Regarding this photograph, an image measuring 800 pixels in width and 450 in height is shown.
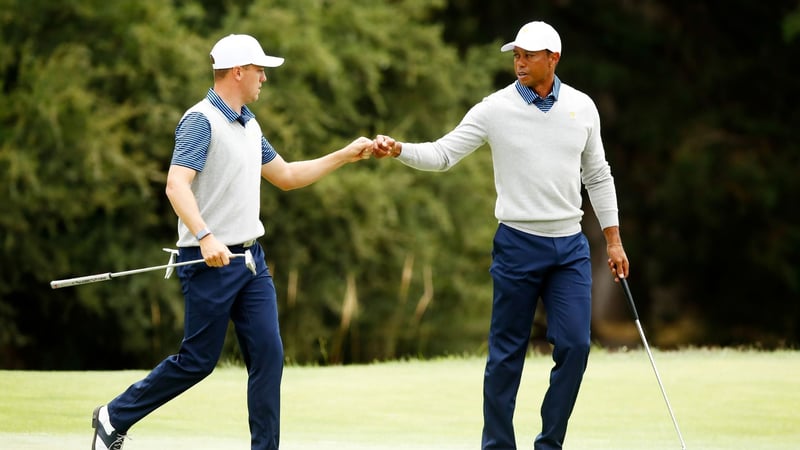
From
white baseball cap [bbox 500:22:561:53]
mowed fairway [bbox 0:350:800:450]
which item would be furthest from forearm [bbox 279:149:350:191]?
mowed fairway [bbox 0:350:800:450]

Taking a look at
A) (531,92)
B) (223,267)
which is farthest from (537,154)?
(223,267)

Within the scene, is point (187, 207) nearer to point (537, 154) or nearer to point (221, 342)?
point (221, 342)

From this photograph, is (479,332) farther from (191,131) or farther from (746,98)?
(191,131)

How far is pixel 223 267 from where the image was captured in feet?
20.5

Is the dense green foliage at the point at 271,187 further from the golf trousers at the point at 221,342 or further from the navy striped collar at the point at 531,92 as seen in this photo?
the navy striped collar at the point at 531,92

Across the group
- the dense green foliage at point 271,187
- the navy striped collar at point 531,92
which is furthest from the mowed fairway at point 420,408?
the dense green foliage at point 271,187

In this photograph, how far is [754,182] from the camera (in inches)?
950

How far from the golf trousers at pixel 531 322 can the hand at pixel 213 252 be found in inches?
53.3

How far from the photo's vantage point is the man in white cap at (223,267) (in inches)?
247

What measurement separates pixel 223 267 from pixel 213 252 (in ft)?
0.70

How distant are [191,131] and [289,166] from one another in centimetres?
82

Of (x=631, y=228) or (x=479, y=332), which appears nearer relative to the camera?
(x=479, y=332)

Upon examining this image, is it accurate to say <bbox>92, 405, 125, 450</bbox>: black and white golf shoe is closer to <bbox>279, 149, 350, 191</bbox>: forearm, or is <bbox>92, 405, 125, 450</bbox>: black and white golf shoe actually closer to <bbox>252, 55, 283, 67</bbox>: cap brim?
<bbox>279, 149, 350, 191</bbox>: forearm

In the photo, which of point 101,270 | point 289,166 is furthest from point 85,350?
point 289,166
